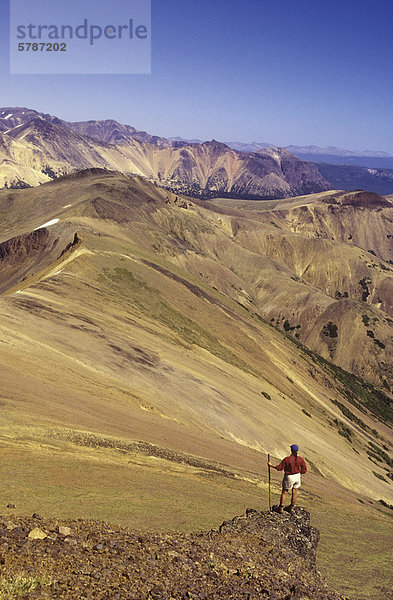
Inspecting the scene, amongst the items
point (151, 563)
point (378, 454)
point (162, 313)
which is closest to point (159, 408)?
point (151, 563)

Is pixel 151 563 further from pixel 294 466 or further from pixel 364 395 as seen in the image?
pixel 364 395

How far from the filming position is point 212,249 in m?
134

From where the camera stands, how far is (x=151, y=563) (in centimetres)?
972

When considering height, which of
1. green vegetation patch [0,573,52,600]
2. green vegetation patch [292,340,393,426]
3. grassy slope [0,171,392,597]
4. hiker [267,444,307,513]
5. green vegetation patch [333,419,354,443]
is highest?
green vegetation patch [0,573,52,600]

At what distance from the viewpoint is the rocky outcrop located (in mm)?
8250

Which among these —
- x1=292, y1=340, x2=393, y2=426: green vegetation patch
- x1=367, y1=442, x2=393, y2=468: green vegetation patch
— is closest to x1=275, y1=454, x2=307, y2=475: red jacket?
x1=367, y1=442, x2=393, y2=468: green vegetation patch

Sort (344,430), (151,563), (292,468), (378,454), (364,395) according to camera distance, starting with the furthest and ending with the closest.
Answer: (364,395) < (378,454) < (344,430) < (292,468) < (151,563)

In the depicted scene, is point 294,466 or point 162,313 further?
point 162,313

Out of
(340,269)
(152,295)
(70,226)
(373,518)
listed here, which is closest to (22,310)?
(152,295)

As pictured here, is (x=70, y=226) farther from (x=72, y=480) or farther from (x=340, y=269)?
(x=340, y=269)

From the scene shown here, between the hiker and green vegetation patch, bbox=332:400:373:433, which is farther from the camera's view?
green vegetation patch, bbox=332:400:373:433

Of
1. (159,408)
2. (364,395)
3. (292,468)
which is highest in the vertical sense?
(292,468)

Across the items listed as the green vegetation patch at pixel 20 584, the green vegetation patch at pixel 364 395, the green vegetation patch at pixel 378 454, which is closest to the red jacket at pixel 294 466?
the green vegetation patch at pixel 20 584

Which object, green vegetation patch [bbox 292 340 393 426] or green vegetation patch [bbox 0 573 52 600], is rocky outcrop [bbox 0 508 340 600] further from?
green vegetation patch [bbox 292 340 393 426]
